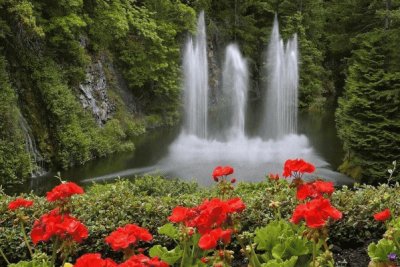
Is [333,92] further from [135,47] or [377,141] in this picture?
[377,141]

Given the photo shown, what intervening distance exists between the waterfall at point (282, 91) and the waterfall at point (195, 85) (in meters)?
2.82

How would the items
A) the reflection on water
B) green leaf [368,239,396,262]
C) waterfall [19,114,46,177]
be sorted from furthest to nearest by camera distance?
the reflection on water < waterfall [19,114,46,177] < green leaf [368,239,396,262]

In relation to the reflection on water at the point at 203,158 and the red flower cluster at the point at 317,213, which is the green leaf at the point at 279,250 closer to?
the red flower cluster at the point at 317,213

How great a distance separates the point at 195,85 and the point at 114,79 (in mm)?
4197

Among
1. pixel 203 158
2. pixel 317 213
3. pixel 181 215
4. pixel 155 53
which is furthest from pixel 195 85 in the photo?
pixel 317 213

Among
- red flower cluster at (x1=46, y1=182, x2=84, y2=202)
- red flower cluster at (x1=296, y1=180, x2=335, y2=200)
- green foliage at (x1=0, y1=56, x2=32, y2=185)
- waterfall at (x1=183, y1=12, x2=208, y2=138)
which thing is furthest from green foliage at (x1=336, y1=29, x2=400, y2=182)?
red flower cluster at (x1=46, y1=182, x2=84, y2=202)

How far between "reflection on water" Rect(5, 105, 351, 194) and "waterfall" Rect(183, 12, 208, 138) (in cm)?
231

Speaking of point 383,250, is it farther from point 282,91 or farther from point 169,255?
point 282,91

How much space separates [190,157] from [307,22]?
55.4ft

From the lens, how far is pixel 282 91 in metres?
21.6

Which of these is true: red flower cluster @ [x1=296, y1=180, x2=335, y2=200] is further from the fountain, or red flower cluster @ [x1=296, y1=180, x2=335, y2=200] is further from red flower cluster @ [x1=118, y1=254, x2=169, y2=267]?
the fountain

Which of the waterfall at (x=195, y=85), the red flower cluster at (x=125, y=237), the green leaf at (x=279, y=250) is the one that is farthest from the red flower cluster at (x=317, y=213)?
the waterfall at (x=195, y=85)

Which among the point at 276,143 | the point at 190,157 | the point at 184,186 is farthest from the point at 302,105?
the point at 184,186

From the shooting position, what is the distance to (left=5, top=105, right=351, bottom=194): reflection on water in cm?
1084
